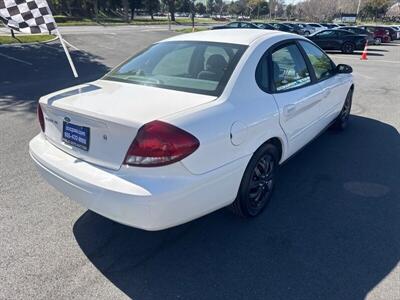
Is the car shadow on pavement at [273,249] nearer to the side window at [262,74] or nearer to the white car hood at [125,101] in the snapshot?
the white car hood at [125,101]

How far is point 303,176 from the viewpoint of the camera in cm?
408

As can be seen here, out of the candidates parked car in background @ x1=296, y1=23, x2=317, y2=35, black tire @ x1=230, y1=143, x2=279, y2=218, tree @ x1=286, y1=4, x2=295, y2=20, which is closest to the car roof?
black tire @ x1=230, y1=143, x2=279, y2=218

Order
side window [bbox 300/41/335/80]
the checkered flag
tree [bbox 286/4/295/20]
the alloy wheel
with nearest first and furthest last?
the alloy wheel, the checkered flag, side window [bbox 300/41/335/80], tree [bbox 286/4/295/20]

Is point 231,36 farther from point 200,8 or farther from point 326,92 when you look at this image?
point 200,8

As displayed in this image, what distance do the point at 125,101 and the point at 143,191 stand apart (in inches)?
30.6

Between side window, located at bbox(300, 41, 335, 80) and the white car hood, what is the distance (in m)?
2.05

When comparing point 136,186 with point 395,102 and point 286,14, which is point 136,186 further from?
point 286,14

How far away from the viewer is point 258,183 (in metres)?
3.16

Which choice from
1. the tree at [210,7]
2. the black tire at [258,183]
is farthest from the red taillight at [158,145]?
the tree at [210,7]

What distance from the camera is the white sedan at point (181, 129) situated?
2232mm

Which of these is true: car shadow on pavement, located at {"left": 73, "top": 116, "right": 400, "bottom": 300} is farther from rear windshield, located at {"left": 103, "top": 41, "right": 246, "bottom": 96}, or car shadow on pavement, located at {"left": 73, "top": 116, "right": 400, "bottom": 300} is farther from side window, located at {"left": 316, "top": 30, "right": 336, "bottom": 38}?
side window, located at {"left": 316, "top": 30, "right": 336, "bottom": 38}

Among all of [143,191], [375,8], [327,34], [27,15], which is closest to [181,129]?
[143,191]

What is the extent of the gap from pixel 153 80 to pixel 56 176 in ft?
3.79

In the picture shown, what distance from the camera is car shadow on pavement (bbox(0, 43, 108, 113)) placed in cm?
746
